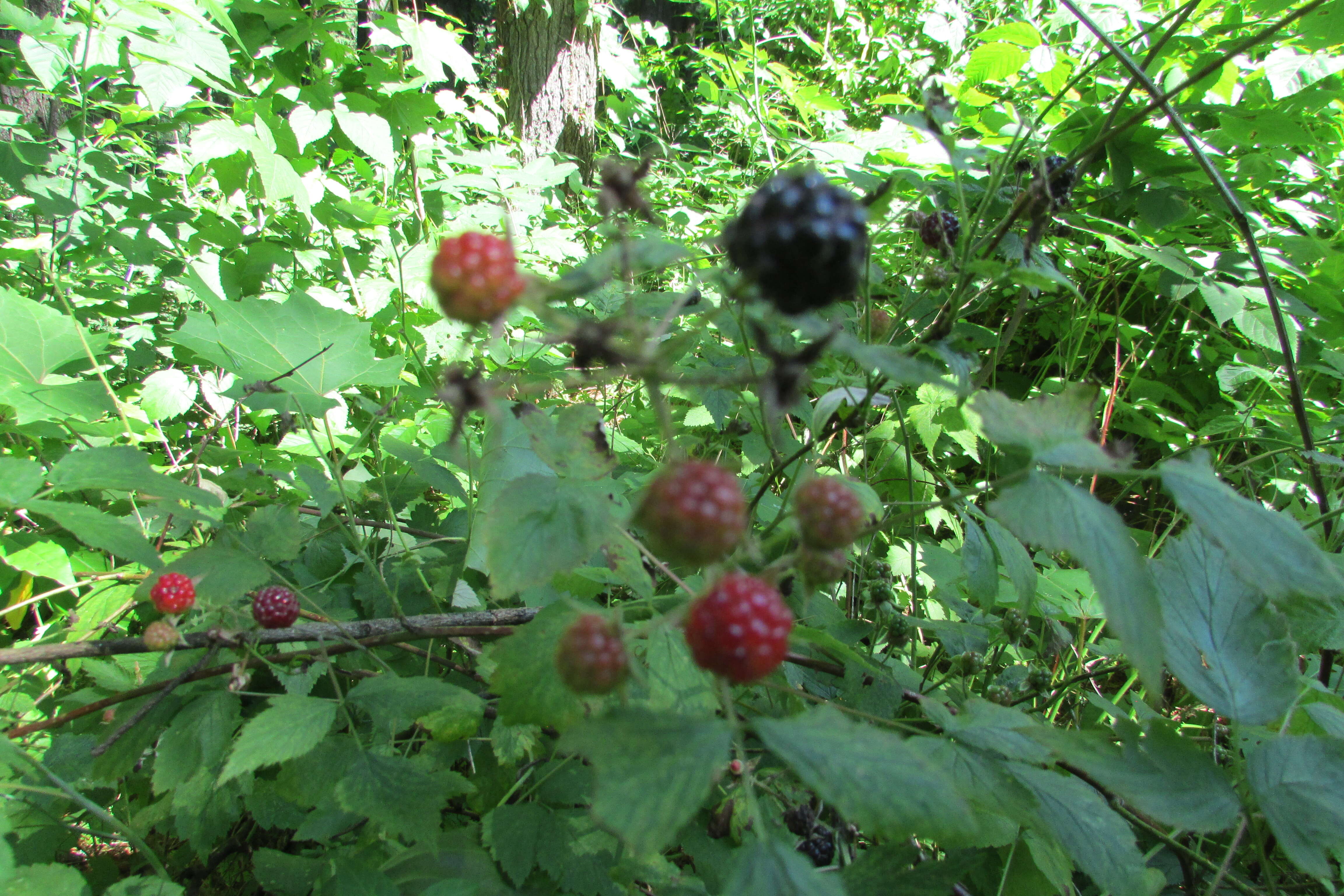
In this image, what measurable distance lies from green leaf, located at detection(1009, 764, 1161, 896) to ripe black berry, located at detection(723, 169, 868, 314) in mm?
678

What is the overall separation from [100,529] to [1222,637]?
4.67 feet

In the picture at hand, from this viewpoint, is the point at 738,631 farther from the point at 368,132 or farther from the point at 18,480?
the point at 368,132

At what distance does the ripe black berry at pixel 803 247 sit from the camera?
392 millimetres

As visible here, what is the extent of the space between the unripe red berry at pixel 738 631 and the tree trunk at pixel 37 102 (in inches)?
130

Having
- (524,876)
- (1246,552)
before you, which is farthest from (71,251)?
(1246,552)

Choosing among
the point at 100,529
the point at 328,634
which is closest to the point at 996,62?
the point at 328,634

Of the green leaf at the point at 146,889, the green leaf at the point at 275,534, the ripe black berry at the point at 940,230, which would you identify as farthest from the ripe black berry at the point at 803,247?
the green leaf at the point at 146,889

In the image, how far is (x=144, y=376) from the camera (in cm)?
233

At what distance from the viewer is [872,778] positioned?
0.43m

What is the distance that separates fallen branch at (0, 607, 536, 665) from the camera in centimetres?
77

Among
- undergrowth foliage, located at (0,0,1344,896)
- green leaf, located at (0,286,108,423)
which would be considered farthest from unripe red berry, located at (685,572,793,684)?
green leaf, located at (0,286,108,423)

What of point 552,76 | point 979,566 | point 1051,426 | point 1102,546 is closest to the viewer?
point 1102,546

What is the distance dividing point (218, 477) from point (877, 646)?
5.01 ft

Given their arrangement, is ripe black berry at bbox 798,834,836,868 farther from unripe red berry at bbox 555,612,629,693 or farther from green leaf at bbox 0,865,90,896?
green leaf at bbox 0,865,90,896
